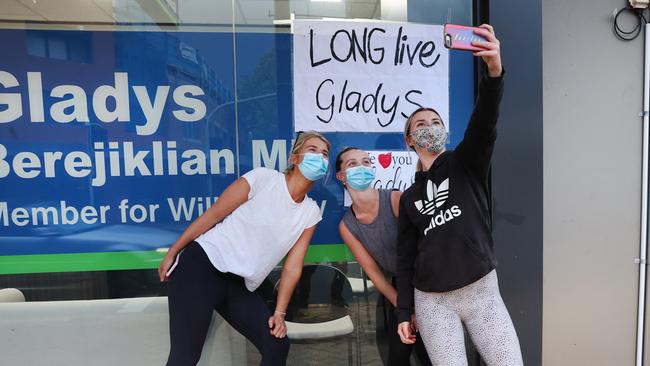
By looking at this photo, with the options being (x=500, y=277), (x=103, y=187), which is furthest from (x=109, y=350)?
(x=500, y=277)

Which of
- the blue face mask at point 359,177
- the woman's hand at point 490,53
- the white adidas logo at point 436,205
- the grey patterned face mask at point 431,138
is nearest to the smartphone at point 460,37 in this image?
the woman's hand at point 490,53

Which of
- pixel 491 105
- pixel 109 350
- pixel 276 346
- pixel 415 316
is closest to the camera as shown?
pixel 491 105

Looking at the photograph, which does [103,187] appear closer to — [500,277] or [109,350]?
[109,350]

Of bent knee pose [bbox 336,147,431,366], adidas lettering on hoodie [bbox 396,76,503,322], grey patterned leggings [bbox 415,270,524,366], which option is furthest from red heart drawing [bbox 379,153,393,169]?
grey patterned leggings [bbox 415,270,524,366]

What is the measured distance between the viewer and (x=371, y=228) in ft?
7.55

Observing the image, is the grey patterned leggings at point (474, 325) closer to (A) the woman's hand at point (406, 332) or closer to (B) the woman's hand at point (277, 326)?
(A) the woman's hand at point (406, 332)

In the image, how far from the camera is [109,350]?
100 inches

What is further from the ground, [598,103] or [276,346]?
[598,103]

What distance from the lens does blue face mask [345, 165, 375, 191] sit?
7.42ft

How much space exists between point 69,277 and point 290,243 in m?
1.50

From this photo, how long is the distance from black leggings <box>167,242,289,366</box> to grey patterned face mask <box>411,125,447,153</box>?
112cm

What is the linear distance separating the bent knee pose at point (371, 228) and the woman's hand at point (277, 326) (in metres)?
0.50

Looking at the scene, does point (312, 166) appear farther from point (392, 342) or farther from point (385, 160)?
point (392, 342)

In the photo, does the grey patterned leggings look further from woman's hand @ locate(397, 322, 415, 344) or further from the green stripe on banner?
the green stripe on banner
